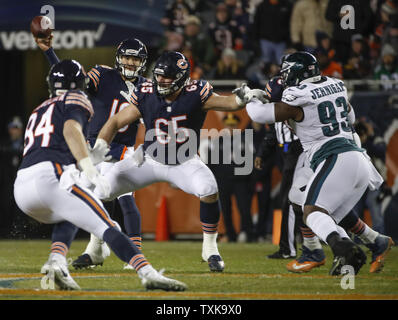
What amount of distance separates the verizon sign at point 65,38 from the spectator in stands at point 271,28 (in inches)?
94.3

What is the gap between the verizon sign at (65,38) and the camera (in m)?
11.5

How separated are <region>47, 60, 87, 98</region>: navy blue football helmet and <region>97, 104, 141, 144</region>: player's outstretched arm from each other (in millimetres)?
920

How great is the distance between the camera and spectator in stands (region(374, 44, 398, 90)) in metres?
10.7

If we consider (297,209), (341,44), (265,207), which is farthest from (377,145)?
(297,209)

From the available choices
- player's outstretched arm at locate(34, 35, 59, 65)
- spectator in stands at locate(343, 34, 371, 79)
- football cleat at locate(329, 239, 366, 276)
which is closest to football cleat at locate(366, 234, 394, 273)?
football cleat at locate(329, 239, 366, 276)

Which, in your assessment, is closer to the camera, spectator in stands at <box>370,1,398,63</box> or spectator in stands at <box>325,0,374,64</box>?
spectator in stands at <box>325,0,374,64</box>

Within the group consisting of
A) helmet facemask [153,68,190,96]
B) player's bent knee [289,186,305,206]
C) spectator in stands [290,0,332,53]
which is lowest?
player's bent knee [289,186,305,206]

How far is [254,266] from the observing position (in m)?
6.91

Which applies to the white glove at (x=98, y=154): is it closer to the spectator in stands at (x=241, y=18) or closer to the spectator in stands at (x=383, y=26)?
the spectator in stands at (x=241, y=18)

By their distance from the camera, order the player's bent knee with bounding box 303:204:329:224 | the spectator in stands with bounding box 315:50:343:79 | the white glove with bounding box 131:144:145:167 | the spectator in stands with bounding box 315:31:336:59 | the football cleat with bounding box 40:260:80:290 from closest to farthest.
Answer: the football cleat with bounding box 40:260:80:290 → the player's bent knee with bounding box 303:204:329:224 → the white glove with bounding box 131:144:145:167 → the spectator in stands with bounding box 315:50:343:79 → the spectator in stands with bounding box 315:31:336:59

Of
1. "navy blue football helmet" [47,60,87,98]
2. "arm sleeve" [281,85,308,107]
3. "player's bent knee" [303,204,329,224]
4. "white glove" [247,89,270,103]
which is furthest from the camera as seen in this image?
"white glove" [247,89,270,103]

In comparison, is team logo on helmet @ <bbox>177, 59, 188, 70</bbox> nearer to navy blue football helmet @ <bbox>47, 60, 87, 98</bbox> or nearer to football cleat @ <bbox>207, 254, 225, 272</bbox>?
navy blue football helmet @ <bbox>47, 60, 87, 98</bbox>

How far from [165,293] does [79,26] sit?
293 inches

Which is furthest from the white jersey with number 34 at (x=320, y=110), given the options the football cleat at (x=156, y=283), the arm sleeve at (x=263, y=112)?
the football cleat at (x=156, y=283)
